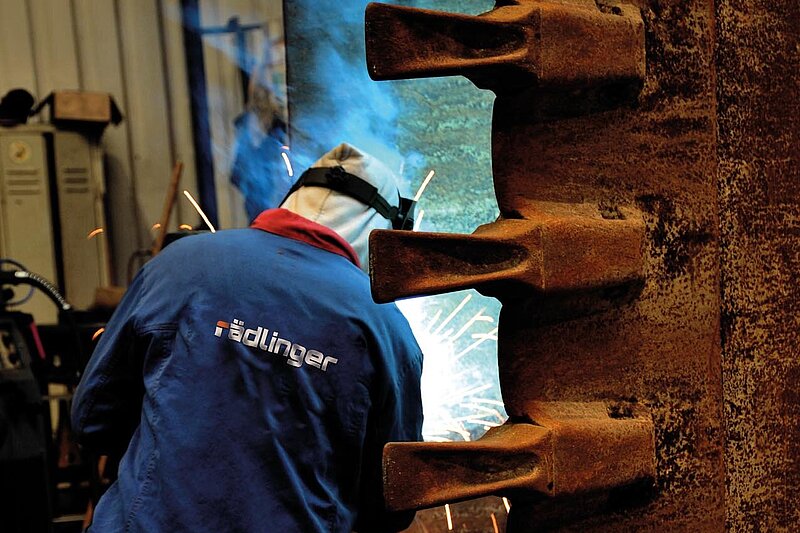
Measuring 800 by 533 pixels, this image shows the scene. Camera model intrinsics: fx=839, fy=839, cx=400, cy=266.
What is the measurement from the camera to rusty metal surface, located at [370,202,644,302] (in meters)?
0.58

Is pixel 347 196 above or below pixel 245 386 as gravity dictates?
above


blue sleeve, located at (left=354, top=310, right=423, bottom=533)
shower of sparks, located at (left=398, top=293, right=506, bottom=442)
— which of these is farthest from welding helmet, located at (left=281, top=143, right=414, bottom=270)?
shower of sparks, located at (left=398, top=293, right=506, bottom=442)

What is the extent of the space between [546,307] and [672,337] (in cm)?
11

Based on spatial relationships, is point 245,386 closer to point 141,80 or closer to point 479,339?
point 479,339

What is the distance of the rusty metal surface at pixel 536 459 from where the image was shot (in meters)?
0.58

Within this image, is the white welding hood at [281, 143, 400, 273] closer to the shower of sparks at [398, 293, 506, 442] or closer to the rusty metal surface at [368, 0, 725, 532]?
the shower of sparks at [398, 293, 506, 442]

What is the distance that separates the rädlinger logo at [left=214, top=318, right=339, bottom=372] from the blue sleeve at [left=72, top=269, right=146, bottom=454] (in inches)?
10.0

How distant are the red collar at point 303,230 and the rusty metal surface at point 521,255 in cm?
150

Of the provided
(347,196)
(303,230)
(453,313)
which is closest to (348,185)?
(347,196)

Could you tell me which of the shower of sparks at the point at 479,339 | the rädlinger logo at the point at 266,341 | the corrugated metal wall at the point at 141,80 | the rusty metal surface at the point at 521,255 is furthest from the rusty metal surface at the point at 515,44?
the corrugated metal wall at the point at 141,80

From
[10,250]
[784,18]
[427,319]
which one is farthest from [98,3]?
[784,18]

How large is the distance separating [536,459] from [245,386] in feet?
4.47

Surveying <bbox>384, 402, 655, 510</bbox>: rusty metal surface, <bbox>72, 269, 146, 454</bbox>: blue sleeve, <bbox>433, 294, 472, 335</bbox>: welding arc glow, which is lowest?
<bbox>433, 294, 472, 335</bbox>: welding arc glow

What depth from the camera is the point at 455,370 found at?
3135 millimetres
